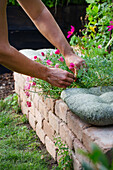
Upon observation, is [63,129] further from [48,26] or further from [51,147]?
[48,26]

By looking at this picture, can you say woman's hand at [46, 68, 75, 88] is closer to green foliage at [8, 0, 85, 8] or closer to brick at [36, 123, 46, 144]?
brick at [36, 123, 46, 144]

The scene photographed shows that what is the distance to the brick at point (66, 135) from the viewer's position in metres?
1.67

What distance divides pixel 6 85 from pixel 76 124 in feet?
8.51

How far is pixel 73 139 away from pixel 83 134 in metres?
0.19

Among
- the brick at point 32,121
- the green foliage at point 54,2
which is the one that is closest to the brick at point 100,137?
the brick at point 32,121

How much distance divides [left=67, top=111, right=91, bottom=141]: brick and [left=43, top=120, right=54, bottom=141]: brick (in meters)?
0.40

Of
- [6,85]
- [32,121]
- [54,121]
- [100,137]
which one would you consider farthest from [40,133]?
[6,85]

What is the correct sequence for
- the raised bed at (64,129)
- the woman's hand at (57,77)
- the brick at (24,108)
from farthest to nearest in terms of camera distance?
1. the brick at (24,108)
2. the woman's hand at (57,77)
3. the raised bed at (64,129)

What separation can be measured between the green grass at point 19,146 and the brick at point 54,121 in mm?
308

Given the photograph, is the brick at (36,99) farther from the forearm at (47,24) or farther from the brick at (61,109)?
the forearm at (47,24)

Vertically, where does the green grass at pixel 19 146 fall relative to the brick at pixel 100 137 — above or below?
below

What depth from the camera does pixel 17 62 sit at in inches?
59.2

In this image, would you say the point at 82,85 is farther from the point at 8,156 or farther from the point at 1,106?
the point at 1,106

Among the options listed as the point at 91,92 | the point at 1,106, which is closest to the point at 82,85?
the point at 91,92
